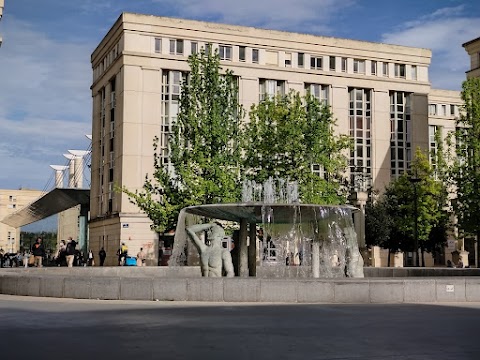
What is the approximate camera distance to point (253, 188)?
3741 cm

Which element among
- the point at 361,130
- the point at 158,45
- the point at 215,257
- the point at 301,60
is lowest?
the point at 215,257

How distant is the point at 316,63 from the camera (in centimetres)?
6166

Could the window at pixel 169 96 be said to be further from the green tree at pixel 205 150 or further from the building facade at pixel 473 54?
the building facade at pixel 473 54

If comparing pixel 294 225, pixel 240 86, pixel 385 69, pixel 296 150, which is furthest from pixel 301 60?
pixel 294 225

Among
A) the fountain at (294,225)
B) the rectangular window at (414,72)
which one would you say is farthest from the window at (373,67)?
the fountain at (294,225)

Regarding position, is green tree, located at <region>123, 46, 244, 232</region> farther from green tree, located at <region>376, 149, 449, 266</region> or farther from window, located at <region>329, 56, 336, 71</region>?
window, located at <region>329, 56, 336, 71</region>

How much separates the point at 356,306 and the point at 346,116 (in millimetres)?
49951

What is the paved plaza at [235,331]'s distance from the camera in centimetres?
760

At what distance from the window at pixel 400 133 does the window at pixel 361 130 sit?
251cm

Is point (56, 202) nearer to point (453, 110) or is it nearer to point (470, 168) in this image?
point (453, 110)

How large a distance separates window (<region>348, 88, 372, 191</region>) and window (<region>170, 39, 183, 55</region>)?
1581 centimetres

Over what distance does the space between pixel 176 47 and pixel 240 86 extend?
19.5ft

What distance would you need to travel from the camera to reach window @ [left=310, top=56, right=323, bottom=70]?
61.5 m

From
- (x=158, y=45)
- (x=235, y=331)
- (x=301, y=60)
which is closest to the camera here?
Result: (x=235, y=331)
